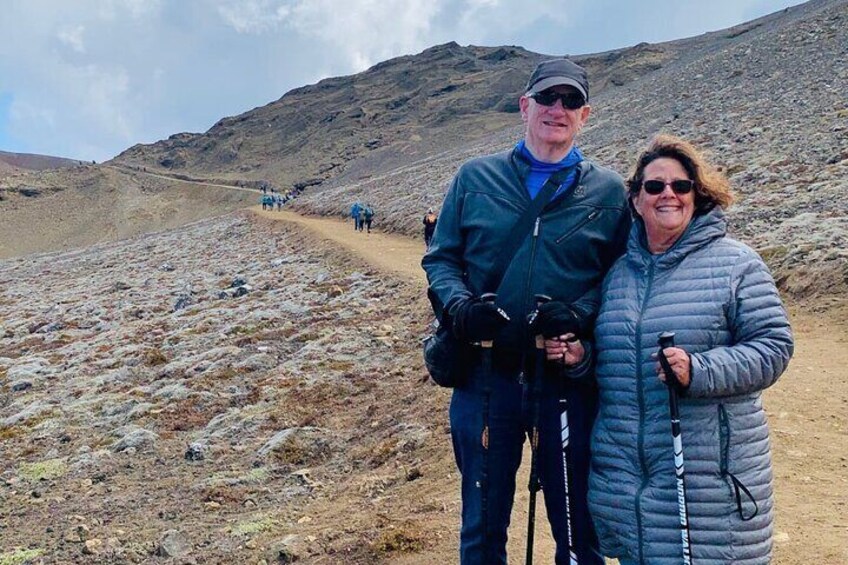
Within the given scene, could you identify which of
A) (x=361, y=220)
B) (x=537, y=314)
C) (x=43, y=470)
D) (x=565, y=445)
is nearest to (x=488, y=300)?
(x=537, y=314)

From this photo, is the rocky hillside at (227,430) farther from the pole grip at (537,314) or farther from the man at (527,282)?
the pole grip at (537,314)

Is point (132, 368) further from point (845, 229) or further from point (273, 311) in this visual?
point (845, 229)

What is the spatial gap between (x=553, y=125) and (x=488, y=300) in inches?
37.8

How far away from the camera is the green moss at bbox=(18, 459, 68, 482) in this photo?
10.1 m

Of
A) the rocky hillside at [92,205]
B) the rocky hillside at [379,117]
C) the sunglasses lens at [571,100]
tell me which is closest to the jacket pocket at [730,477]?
the sunglasses lens at [571,100]

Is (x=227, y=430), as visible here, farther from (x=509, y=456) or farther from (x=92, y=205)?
(x=92, y=205)

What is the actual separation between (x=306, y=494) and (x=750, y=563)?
19.3 ft

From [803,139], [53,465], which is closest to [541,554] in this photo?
[53,465]

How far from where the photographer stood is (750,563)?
11.1 feet

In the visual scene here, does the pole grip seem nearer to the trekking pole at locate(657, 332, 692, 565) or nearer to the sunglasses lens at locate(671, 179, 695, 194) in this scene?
the trekking pole at locate(657, 332, 692, 565)

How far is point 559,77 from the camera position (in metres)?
3.89

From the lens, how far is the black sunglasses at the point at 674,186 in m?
3.58

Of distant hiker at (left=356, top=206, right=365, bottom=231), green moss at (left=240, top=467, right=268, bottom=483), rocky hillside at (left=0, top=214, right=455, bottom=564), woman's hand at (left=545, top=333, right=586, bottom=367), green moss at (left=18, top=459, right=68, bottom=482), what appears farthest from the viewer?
distant hiker at (left=356, top=206, right=365, bottom=231)

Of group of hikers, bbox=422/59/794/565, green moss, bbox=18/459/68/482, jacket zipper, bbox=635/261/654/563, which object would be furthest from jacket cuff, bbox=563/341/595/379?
green moss, bbox=18/459/68/482
